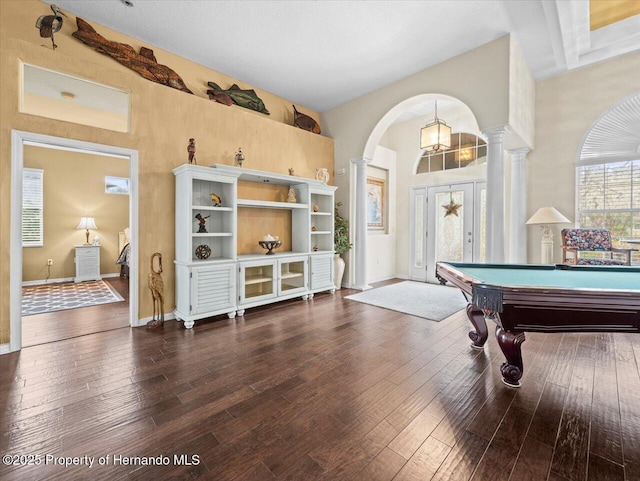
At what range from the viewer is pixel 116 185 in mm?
7027

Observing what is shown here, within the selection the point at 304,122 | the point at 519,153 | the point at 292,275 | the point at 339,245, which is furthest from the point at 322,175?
the point at 519,153

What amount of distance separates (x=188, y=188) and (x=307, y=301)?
246 cm

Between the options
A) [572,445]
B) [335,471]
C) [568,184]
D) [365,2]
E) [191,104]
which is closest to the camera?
[335,471]

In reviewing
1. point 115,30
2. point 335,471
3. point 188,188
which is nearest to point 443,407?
point 335,471

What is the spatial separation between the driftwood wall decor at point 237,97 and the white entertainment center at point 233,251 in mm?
1256

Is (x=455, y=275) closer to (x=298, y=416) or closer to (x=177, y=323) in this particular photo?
(x=298, y=416)

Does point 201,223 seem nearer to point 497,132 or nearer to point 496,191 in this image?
point 496,191

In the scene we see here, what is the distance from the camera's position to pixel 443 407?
188cm

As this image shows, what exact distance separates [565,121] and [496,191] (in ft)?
6.93

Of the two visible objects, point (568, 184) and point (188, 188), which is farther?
point (568, 184)

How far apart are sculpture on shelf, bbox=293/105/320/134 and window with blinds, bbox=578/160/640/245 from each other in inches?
179

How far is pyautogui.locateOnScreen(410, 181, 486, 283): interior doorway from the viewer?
578 cm

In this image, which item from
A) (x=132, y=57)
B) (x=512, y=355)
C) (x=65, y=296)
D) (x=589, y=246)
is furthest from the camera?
(x=65, y=296)

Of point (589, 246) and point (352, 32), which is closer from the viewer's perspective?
point (352, 32)
